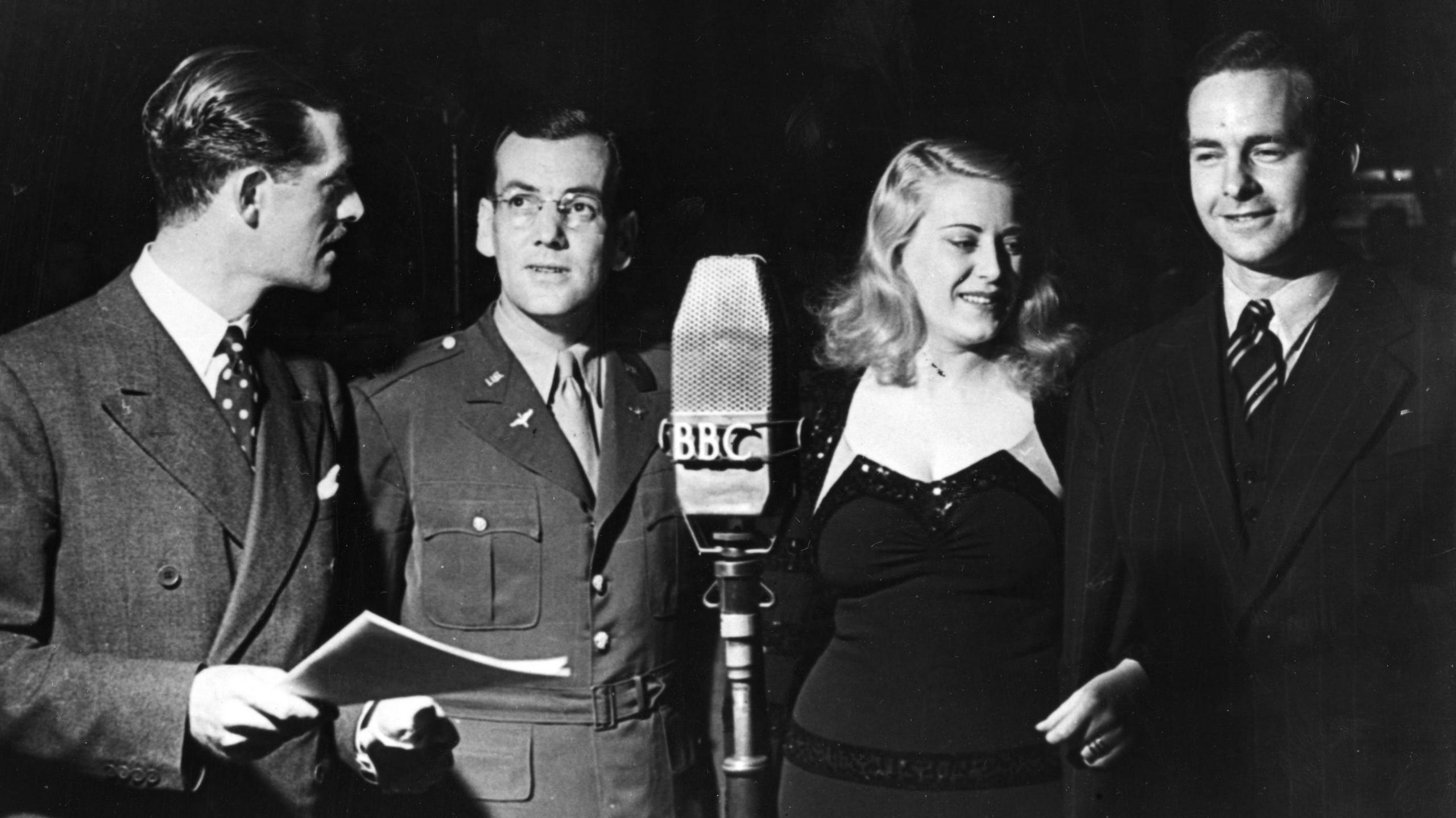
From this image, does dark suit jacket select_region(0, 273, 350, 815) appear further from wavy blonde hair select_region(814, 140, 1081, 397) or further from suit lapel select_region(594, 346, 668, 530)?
wavy blonde hair select_region(814, 140, 1081, 397)

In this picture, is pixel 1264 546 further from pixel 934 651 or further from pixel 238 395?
pixel 238 395

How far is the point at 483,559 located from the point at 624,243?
0.78 metres

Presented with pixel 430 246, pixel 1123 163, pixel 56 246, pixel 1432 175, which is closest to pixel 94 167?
pixel 56 246

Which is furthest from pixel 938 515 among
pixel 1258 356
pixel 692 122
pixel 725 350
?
pixel 692 122

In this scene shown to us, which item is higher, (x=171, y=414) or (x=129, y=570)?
(x=171, y=414)

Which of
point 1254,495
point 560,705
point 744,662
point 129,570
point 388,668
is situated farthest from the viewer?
point 1254,495

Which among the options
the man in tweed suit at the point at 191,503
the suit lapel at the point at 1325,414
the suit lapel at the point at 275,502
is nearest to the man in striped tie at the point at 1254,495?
the suit lapel at the point at 1325,414

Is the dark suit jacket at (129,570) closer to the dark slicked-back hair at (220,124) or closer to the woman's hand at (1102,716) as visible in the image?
the dark slicked-back hair at (220,124)

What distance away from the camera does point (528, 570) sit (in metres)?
2.80

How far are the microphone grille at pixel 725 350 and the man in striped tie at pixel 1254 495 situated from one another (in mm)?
865

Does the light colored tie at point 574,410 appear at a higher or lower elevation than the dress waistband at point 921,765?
higher

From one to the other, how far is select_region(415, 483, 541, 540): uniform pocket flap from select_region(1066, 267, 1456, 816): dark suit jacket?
1220 millimetres

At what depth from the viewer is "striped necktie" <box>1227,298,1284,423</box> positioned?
9.53 feet

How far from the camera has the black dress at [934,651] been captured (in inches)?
111
